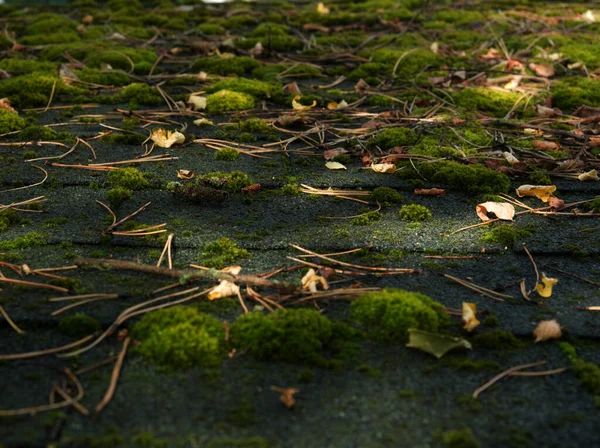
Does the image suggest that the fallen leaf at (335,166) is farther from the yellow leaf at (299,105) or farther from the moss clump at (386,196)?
the yellow leaf at (299,105)

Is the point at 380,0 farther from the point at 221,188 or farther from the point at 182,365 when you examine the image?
the point at 182,365

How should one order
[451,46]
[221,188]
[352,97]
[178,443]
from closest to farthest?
[178,443] < [221,188] < [352,97] < [451,46]

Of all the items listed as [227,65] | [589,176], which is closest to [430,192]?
[589,176]

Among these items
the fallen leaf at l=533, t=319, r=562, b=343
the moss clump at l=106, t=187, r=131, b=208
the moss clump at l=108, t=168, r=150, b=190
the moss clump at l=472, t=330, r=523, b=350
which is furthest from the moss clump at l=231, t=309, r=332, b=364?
the moss clump at l=108, t=168, r=150, b=190

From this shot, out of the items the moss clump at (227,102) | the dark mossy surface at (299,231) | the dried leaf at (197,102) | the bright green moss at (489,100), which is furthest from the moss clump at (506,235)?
the dried leaf at (197,102)

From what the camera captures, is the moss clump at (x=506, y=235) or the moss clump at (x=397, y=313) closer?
the moss clump at (x=397, y=313)

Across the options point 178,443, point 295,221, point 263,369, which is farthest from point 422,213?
point 178,443
